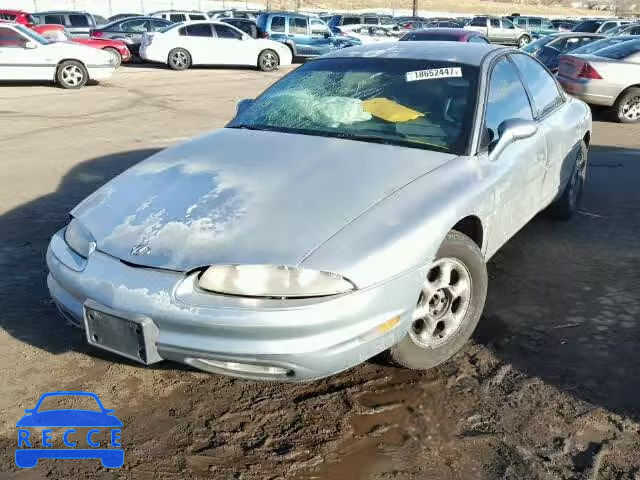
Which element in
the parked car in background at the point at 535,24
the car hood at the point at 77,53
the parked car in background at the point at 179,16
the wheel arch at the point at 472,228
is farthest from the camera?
the parked car in background at the point at 535,24

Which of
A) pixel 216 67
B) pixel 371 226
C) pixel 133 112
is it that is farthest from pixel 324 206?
pixel 216 67

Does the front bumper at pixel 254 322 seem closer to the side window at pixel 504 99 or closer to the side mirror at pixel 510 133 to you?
the side mirror at pixel 510 133

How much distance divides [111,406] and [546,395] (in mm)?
2037

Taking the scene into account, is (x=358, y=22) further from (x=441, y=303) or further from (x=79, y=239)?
(x=79, y=239)

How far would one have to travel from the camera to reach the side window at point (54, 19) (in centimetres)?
2305

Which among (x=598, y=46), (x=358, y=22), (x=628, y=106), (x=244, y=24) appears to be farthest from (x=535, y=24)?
(x=628, y=106)

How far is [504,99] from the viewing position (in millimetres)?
4141

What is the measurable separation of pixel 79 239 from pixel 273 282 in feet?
3.63

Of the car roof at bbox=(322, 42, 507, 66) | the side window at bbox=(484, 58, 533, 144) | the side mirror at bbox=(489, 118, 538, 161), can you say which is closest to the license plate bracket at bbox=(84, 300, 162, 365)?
the side mirror at bbox=(489, 118, 538, 161)

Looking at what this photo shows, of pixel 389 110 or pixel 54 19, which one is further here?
pixel 54 19

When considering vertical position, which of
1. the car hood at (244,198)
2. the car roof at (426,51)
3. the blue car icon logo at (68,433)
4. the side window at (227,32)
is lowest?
the blue car icon logo at (68,433)

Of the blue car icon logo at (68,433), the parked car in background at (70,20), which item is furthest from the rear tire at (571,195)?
the parked car in background at (70,20)

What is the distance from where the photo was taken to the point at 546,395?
10.1 ft

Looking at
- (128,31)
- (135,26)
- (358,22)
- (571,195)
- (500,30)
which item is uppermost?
(135,26)
